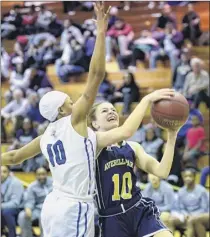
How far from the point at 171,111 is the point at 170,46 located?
8.81 meters

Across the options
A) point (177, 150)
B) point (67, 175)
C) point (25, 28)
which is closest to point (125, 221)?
point (67, 175)

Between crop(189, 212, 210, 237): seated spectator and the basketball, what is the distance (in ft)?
13.1

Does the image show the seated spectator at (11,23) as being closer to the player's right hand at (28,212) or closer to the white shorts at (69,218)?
the player's right hand at (28,212)

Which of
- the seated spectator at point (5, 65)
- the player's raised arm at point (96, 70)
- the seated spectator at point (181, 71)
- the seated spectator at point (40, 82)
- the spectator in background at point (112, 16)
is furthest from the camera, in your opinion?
the spectator in background at point (112, 16)

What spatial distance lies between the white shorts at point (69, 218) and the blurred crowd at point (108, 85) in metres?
3.94

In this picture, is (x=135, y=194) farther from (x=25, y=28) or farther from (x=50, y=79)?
(x=25, y=28)


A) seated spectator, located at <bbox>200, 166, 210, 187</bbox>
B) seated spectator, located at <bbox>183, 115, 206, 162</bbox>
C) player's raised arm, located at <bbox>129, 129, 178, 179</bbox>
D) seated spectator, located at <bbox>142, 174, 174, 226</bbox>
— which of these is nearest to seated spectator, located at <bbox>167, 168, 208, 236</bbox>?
seated spectator, located at <bbox>142, 174, 174, 226</bbox>

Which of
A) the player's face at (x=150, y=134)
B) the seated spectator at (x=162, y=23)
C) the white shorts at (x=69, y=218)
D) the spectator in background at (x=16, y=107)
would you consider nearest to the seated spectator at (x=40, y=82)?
the spectator in background at (x=16, y=107)

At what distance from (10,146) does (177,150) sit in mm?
2993

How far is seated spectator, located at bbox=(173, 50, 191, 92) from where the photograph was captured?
479 inches

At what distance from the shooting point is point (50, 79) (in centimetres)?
1402

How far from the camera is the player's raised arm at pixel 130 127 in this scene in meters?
4.29

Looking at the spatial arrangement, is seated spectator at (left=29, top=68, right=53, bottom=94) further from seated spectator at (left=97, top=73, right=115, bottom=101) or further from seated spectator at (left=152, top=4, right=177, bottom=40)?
seated spectator at (left=152, top=4, right=177, bottom=40)

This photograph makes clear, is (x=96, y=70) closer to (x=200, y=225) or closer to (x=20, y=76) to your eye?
(x=200, y=225)
